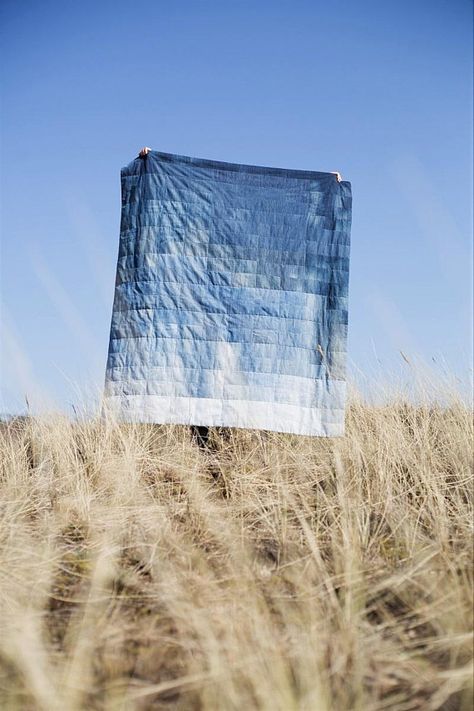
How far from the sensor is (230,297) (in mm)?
3334

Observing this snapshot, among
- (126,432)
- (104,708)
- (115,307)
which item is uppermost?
(115,307)

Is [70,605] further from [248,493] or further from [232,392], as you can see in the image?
[232,392]

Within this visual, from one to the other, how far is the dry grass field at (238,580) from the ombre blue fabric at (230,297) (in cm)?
34

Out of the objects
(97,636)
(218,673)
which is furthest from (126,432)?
(218,673)

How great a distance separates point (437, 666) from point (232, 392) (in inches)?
79.7

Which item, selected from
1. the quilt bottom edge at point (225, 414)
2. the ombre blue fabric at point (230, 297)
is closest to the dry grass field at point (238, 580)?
the quilt bottom edge at point (225, 414)

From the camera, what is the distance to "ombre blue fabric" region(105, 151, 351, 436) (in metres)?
3.26

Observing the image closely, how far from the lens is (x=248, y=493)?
253cm

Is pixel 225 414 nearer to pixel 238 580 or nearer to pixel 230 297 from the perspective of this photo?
pixel 230 297

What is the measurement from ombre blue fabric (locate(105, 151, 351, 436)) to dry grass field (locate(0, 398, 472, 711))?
0.34 meters

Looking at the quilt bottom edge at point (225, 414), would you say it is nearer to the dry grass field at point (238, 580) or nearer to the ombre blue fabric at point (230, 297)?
the ombre blue fabric at point (230, 297)

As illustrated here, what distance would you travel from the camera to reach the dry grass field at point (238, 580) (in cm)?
126

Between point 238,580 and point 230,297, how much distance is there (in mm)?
1858

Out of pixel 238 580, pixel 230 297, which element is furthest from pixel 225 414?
pixel 238 580
